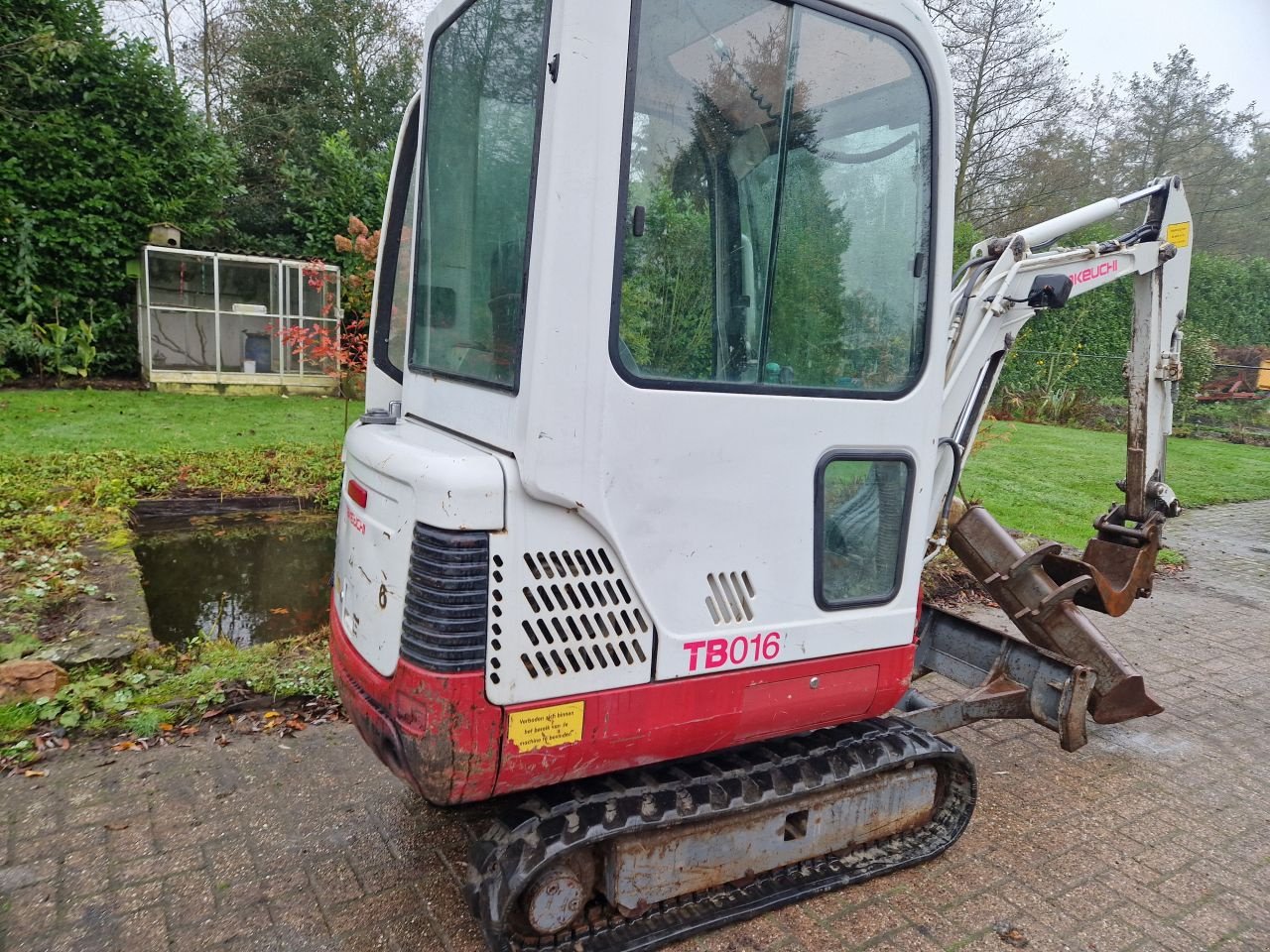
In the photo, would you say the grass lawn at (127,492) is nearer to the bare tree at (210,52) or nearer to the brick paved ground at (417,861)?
the brick paved ground at (417,861)

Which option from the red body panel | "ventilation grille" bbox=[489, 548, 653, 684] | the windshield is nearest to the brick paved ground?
the red body panel

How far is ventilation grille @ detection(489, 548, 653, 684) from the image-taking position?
2096 mm

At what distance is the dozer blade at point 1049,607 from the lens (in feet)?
11.8

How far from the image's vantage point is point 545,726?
84.9 inches

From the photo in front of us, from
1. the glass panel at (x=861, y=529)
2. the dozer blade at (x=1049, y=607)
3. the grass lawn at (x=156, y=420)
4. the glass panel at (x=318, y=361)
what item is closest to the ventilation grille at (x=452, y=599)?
the glass panel at (x=861, y=529)

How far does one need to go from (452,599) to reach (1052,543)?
9.46 feet

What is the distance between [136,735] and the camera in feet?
11.5

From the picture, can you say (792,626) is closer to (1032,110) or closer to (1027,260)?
(1027,260)

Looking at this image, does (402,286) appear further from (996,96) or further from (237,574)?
(996,96)

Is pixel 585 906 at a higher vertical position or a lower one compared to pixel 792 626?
lower

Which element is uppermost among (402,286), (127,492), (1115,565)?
(402,286)

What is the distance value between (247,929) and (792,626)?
1.83 metres

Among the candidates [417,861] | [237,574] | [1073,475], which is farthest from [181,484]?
[1073,475]

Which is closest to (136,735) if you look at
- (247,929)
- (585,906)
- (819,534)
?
(247,929)
